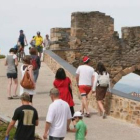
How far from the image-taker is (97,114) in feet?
41.7

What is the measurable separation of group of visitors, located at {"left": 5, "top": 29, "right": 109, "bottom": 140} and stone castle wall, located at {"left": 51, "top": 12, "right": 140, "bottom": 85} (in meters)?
9.68

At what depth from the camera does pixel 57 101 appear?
822 cm

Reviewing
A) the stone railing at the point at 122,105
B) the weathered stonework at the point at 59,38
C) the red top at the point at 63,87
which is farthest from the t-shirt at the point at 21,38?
the red top at the point at 63,87

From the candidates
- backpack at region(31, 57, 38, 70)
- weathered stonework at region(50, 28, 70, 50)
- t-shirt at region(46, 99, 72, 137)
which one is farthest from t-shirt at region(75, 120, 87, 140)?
weathered stonework at region(50, 28, 70, 50)

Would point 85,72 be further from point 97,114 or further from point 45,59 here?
point 45,59

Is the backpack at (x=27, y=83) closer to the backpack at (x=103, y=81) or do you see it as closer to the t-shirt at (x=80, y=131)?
the backpack at (x=103, y=81)

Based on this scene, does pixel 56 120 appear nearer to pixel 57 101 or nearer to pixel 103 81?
pixel 57 101

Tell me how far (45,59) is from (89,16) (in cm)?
280

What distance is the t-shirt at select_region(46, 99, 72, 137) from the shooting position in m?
8.12

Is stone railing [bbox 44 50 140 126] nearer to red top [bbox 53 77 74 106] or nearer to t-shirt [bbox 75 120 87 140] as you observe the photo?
red top [bbox 53 77 74 106]

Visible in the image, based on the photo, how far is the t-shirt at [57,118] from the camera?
8.12 meters

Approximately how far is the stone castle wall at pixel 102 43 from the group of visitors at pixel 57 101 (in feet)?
31.8

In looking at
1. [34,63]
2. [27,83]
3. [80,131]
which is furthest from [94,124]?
[34,63]

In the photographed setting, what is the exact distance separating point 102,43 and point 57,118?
16298 mm
